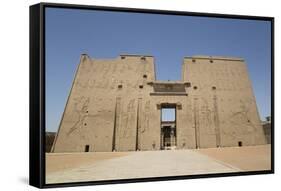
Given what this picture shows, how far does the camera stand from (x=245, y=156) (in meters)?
10.3

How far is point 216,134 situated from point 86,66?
2304mm

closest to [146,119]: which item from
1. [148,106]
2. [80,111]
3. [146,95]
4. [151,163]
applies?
[148,106]

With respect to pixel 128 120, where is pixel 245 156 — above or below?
below

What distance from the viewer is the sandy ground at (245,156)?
10.1 metres

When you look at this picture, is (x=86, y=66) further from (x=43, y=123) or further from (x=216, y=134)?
(x=216, y=134)

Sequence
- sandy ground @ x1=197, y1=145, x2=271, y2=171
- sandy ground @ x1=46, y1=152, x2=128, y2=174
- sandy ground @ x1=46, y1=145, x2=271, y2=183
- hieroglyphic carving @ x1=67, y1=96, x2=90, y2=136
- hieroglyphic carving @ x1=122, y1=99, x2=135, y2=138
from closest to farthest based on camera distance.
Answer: sandy ground @ x1=46, y1=152, x2=128, y2=174
sandy ground @ x1=46, y1=145, x2=271, y2=183
hieroglyphic carving @ x1=67, y1=96, x2=90, y2=136
hieroglyphic carving @ x1=122, y1=99, x2=135, y2=138
sandy ground @ x1=197, y1=145, x2=271, y2=171

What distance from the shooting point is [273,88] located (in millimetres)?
10477

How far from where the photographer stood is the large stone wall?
30.1ft

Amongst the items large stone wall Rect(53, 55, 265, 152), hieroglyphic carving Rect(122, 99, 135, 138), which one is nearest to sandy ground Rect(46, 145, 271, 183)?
large stone wall Rect(53, 55, 265, 152)

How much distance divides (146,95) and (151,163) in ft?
3.19

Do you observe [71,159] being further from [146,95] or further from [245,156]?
[245,156]

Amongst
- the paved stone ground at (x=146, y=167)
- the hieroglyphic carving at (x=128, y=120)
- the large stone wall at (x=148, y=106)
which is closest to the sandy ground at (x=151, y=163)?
the paved stone ground at (x=146, y=167)

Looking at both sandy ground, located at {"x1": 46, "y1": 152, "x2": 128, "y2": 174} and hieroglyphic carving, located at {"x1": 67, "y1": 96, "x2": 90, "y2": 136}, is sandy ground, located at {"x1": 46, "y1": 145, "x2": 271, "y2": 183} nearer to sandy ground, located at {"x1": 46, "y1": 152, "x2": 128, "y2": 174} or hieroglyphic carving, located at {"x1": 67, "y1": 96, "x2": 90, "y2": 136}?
sandy ground, located at {"x1": 46, "y1": 152, "x2": 128, "y2": 174}

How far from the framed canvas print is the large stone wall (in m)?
0.01
